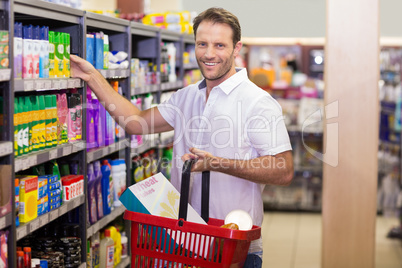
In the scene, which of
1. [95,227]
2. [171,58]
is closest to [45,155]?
[95,227]

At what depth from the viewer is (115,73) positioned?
3875mm

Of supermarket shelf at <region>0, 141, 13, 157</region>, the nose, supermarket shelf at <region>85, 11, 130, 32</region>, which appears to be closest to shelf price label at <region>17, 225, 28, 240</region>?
supermarket shelf at <region>0, 141, 13, 157</region>

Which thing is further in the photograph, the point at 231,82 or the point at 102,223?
the point at 102,223

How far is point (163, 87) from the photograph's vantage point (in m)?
5.07

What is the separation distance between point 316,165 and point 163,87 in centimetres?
378

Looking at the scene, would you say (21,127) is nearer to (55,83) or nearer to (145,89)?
(55,83)

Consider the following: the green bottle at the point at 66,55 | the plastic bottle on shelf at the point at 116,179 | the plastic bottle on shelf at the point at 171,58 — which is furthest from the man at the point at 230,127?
the plastic bottle on shelf at the point at 171,58

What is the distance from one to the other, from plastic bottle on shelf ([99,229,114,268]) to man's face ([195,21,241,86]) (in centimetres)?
170

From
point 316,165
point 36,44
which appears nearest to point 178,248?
point 36,44

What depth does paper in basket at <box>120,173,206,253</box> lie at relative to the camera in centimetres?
236

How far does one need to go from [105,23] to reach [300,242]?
3943 millimetres

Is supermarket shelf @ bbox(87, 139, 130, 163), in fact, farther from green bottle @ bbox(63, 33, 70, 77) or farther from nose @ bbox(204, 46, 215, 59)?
nose @ bbox(204, 46, 215, 59)

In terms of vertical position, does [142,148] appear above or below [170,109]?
below

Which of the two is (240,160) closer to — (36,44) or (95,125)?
(36,44)
